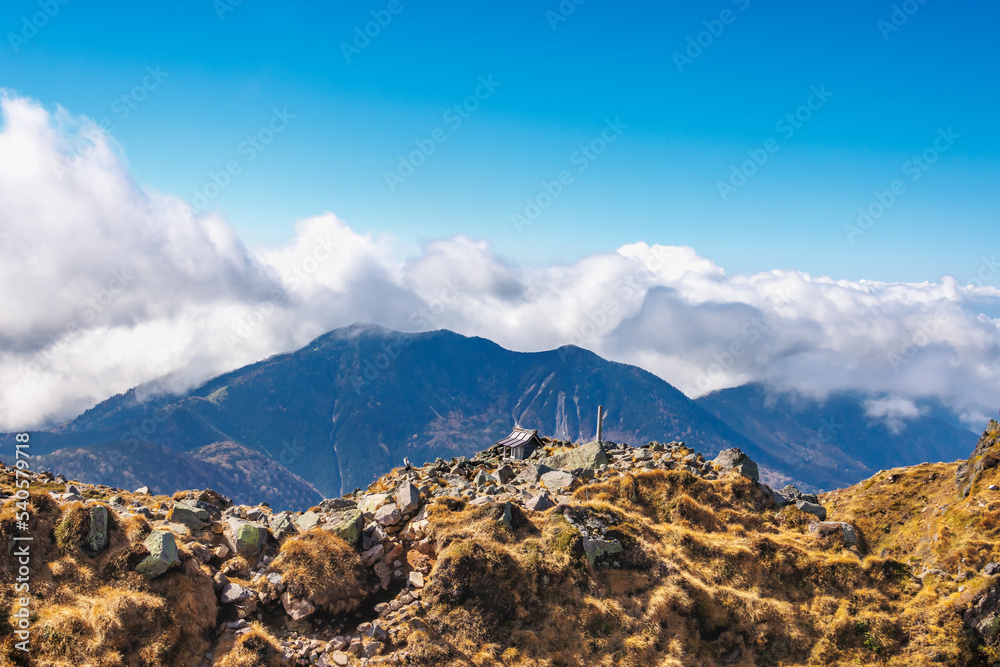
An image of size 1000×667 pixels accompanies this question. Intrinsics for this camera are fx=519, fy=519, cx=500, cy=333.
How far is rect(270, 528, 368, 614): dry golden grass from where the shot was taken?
→ 2431 cm

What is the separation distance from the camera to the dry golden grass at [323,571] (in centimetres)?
2431

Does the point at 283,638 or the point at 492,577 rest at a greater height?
the point at 492,577

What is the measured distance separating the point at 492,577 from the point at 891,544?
34616 mm

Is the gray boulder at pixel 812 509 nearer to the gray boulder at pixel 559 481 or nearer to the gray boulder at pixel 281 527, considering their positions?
the gray boulder at pixel 559 481

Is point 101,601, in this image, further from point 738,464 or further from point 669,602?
point 738,464

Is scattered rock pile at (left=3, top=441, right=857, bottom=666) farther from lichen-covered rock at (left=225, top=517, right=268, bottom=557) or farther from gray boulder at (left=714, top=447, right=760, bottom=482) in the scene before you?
gray boulder at (left=714, top=447, right=760, bottom=482)

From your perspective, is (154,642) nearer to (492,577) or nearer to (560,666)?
(492,577)

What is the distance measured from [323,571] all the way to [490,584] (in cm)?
814

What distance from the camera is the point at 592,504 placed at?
31.3 meters

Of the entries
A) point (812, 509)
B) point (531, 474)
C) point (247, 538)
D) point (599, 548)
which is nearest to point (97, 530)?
point (247, 538)

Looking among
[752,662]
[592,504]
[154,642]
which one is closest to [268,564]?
[154,642]

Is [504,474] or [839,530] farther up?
[504,474]

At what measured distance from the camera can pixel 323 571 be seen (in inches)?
988

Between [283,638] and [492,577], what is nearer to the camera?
[283,638]
